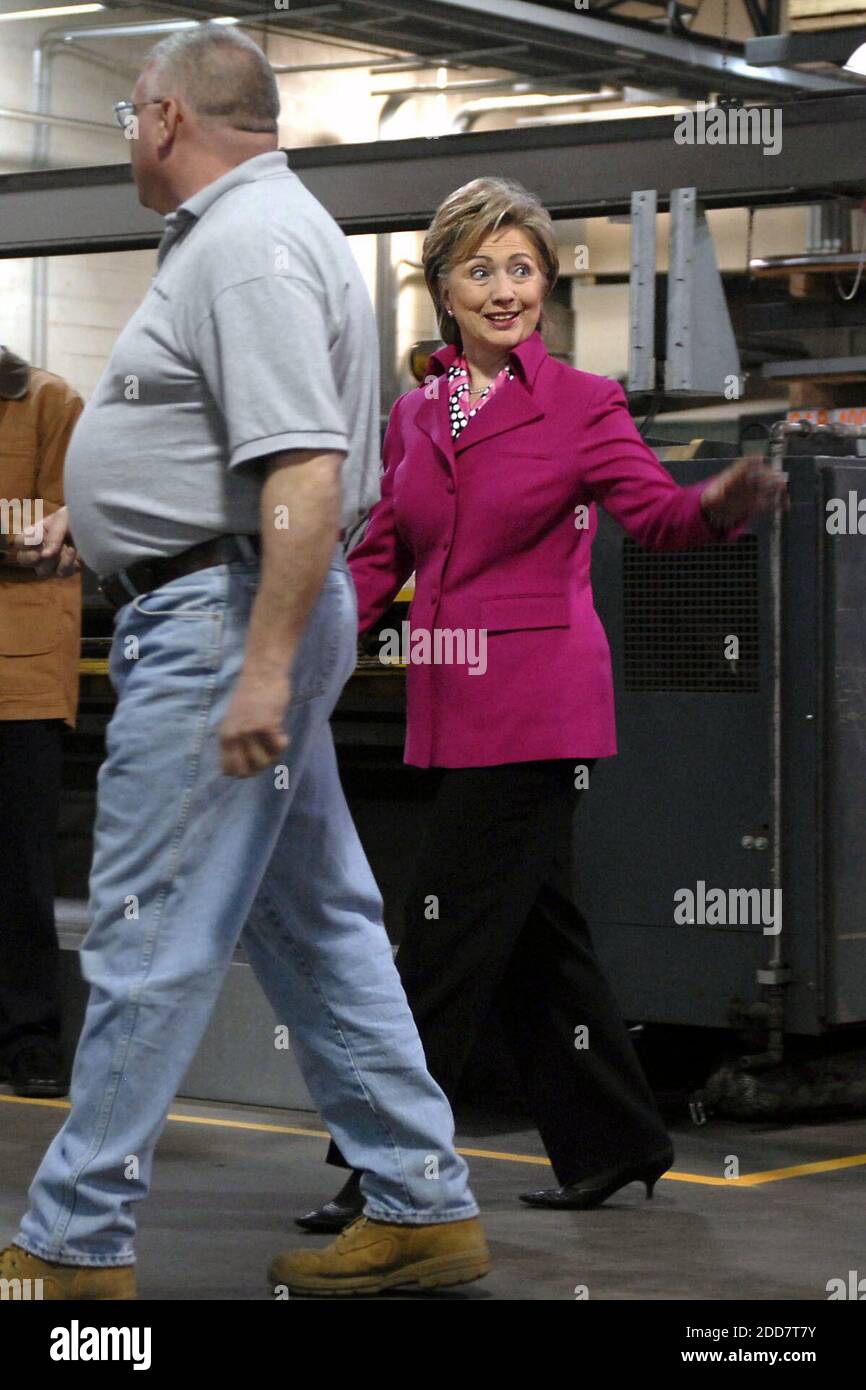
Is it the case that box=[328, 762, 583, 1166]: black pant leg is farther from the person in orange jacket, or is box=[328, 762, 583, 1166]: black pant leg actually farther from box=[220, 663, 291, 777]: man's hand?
the person in orange jacket

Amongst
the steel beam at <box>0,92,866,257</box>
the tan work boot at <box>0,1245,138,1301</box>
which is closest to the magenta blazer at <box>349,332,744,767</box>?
the tan work boot at <box>0,1245,138,1301</box>

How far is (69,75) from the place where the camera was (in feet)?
52.5

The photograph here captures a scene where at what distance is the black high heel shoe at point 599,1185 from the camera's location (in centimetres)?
430

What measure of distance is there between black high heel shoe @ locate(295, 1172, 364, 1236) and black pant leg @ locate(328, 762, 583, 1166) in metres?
0.06

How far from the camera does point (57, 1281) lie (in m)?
3.25

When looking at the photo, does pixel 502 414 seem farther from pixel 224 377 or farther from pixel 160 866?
pixel 160 866

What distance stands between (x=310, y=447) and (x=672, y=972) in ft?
7.79

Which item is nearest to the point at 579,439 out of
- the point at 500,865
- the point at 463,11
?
the point at 500,865

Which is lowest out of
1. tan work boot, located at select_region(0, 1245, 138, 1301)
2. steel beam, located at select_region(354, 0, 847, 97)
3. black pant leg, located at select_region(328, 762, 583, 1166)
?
tan work boot, located at select_region(0, 1245, 138, 1301)

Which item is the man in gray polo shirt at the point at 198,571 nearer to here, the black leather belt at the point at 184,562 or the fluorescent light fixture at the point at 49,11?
the black leather belt at the point at 184,562

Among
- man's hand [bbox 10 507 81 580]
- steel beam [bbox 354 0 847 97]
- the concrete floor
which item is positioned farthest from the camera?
steel beam [bbox 354 0 847 97]

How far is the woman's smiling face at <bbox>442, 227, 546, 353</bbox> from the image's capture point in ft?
13.9

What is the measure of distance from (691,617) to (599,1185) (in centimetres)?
141
